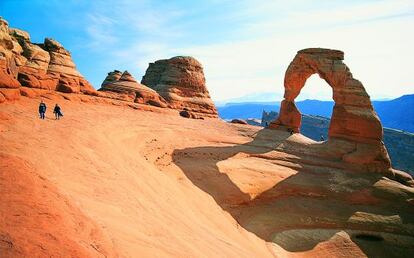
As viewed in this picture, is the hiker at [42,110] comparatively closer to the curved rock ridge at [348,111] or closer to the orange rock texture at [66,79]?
the orange rock texture at [66,79]

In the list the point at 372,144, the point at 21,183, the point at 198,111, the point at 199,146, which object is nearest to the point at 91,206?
the point at 21,183

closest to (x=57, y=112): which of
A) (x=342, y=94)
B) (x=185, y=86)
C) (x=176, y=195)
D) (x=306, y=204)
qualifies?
(x=176, y=195)

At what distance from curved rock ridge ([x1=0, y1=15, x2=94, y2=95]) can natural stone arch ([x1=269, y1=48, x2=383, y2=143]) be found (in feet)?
67.7

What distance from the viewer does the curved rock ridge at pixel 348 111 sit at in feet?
72.5

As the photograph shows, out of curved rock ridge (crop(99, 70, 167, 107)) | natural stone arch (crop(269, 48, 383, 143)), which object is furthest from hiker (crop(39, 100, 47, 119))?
natural stone arch (crop(269, 48, 383, 143))

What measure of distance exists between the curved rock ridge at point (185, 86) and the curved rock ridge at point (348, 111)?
20.7m

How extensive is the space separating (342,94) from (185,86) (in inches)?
1084

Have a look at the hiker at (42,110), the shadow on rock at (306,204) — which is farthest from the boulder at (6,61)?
the shadow on rock at (306,204)

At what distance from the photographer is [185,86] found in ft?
157

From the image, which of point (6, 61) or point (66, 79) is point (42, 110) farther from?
point (66, 79)

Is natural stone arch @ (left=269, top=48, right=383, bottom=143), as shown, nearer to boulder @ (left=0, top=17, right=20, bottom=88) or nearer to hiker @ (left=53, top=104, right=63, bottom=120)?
hiker @ (left=53, top=104, right=63, bottom=120)

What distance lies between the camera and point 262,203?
17.6m

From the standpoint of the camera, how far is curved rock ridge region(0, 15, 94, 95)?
82.8 feet

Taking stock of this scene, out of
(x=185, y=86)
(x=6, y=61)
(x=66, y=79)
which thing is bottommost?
(x=66, y=79)
